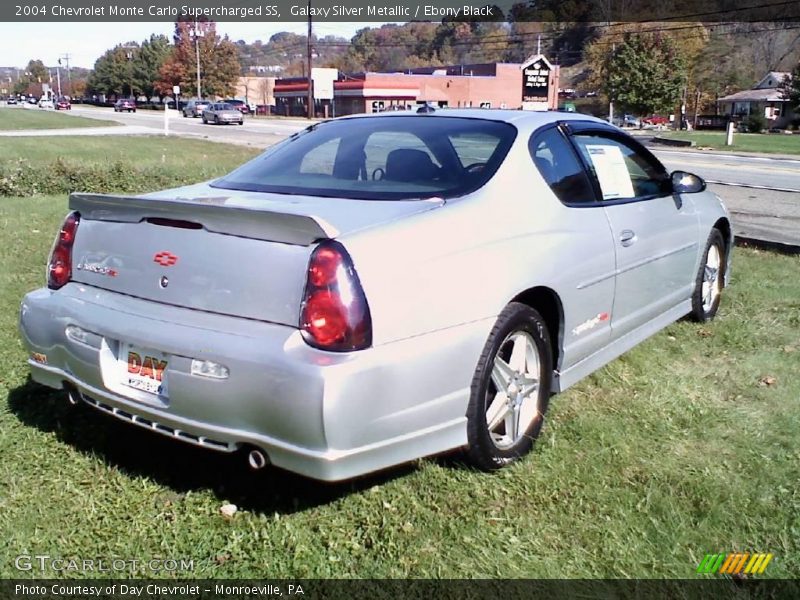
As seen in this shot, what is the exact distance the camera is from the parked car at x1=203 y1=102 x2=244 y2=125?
47438mm

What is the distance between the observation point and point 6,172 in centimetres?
1228

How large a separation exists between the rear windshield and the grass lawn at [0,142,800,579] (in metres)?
1.24

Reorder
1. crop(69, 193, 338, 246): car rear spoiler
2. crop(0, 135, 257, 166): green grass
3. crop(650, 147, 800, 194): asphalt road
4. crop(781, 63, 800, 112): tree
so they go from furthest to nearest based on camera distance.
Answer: crop(781, 63, 800, 112): tree < crop(0, 135, 257, 166): green grass < crop(650, 147, 800, 194): asphalt road < crop(69, 193, 338, 246): car rear spoiler

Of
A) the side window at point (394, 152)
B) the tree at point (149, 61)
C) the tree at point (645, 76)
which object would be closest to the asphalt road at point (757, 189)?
the side window at point (394, 152)

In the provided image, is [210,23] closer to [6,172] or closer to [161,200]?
[6,172]

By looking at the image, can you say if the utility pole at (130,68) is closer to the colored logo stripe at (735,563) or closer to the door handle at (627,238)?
the door handle at (627,238)

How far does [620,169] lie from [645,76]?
124 feet

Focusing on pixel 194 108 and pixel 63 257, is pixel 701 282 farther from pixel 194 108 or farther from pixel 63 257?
pixel 194 108

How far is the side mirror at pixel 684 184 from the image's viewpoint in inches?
187

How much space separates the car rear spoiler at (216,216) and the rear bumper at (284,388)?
322 millimetres

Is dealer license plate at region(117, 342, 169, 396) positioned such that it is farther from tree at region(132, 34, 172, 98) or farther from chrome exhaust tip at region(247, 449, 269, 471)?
tree at region(132, 34, 172, 98)

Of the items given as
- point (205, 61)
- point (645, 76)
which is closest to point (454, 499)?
point (645, 76)

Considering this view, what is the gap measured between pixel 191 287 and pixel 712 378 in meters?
3.10

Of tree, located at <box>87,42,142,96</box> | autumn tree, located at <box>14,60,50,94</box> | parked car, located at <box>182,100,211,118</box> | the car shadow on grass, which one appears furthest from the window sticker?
autumn tree, located at <box>14,60,50,94</box>
